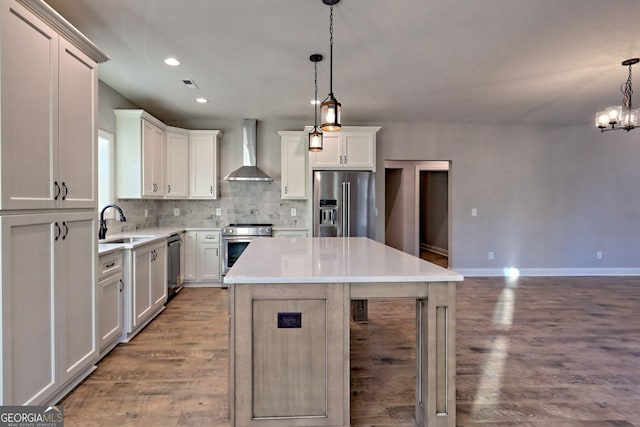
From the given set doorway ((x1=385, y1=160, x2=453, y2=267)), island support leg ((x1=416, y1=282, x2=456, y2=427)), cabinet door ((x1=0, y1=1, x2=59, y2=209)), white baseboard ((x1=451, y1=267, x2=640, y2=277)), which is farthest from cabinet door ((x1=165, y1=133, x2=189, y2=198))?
white baseboard ((x1=451, y1=267, x2=640, y2=277))

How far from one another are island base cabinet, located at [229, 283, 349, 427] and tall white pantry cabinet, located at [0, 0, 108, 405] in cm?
104

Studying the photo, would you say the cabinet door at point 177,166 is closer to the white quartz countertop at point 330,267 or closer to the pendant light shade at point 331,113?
the white quartz countertop at point 330,267

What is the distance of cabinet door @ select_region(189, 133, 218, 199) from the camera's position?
4926mm

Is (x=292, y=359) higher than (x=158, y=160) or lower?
lower

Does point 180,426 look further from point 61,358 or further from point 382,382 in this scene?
point 382,382

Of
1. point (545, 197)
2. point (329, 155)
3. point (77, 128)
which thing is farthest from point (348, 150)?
point (545, 197)

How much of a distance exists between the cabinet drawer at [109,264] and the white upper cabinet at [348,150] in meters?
2.78

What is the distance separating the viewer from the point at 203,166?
4953mm

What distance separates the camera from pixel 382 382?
7.23ft

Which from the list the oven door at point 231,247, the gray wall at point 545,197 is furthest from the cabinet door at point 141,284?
the gray wall at point 545,197

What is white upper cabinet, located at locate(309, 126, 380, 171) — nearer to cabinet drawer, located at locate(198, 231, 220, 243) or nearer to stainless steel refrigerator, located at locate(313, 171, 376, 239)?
stainless steel refrigerator, located at locate(313, 171, 376, 239)

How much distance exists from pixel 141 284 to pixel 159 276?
0.51 metres

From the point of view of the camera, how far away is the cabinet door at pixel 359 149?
190 inches

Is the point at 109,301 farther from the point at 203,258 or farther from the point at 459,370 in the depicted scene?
the point at 459,370
